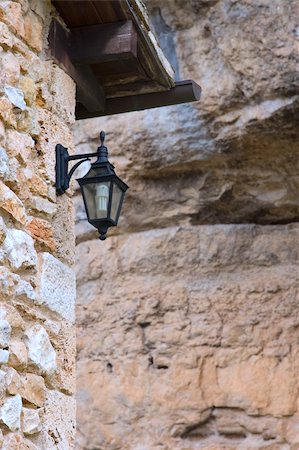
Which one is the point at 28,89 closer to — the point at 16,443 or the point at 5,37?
the point at 5,37

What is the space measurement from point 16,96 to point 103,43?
0.56 m

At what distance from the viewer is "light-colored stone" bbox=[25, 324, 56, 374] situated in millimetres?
2395

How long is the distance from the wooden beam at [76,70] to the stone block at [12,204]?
2.15 feet

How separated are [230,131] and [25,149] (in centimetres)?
266

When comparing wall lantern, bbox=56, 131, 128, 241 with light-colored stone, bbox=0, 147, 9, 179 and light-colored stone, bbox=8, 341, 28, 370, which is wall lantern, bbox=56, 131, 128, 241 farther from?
light-colored stone, bbox=8, 341, 28, 370

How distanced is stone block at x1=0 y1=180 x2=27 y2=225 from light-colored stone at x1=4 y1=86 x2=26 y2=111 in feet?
0.98

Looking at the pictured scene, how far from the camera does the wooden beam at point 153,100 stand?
336cm

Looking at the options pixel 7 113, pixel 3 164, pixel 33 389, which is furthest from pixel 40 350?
pixel 7 113

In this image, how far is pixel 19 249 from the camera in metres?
2.40

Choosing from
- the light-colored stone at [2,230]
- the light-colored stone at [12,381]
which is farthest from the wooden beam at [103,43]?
the light-colored stone at [12,381]

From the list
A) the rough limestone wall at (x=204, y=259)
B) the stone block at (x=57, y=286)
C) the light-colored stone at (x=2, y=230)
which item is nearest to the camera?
the light-colored stone at (x=2, y=230)

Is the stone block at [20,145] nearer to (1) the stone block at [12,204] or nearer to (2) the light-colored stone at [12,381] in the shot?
(1) the stone block at [12,204]

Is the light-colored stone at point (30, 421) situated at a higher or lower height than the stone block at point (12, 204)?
lower

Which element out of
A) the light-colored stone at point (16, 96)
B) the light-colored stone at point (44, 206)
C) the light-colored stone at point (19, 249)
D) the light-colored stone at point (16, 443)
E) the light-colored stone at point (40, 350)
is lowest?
the light-colored stone at point (16, 443)
